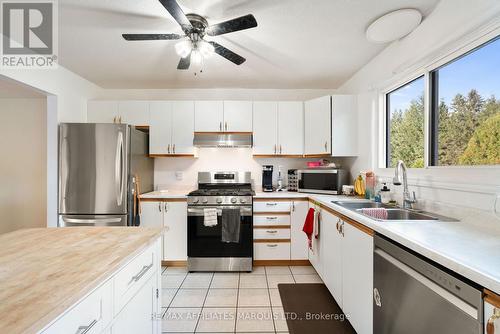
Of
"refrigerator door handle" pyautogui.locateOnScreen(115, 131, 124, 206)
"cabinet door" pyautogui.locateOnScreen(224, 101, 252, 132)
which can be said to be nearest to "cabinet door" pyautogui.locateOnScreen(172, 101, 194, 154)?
"cabinet door" pyautogui.locateOnScreen(224, 101, 252, 132)

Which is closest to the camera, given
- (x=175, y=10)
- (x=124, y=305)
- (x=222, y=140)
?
(x=124, y=305)

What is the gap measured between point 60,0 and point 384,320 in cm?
288

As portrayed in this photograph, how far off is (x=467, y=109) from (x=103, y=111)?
3764mm

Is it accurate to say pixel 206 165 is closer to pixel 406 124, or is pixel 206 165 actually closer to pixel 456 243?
pixel 406 124

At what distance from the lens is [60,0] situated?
62.4 inches

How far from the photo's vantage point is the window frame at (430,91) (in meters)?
1.37

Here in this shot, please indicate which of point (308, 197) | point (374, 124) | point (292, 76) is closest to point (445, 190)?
point (374, 124)

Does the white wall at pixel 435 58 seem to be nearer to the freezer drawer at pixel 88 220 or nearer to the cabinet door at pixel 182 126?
the cabinet door at pixel 182 126

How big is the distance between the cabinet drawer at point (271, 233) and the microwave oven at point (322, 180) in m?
0.60

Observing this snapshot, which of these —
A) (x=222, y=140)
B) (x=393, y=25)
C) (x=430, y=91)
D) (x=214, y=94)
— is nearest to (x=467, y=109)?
(x=430, y=91)

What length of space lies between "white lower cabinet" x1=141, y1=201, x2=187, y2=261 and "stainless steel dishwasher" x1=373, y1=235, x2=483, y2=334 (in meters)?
2.09

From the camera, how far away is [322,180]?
2.84 metres

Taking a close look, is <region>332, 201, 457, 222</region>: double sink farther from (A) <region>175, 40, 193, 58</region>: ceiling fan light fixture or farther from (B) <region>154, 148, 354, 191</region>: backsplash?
(A) <region>175, 40, 193, 58</region>: ceiling fan light fixture

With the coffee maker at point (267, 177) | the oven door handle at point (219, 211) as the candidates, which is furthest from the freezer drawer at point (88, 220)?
the coffee maker at point (267, 177)
